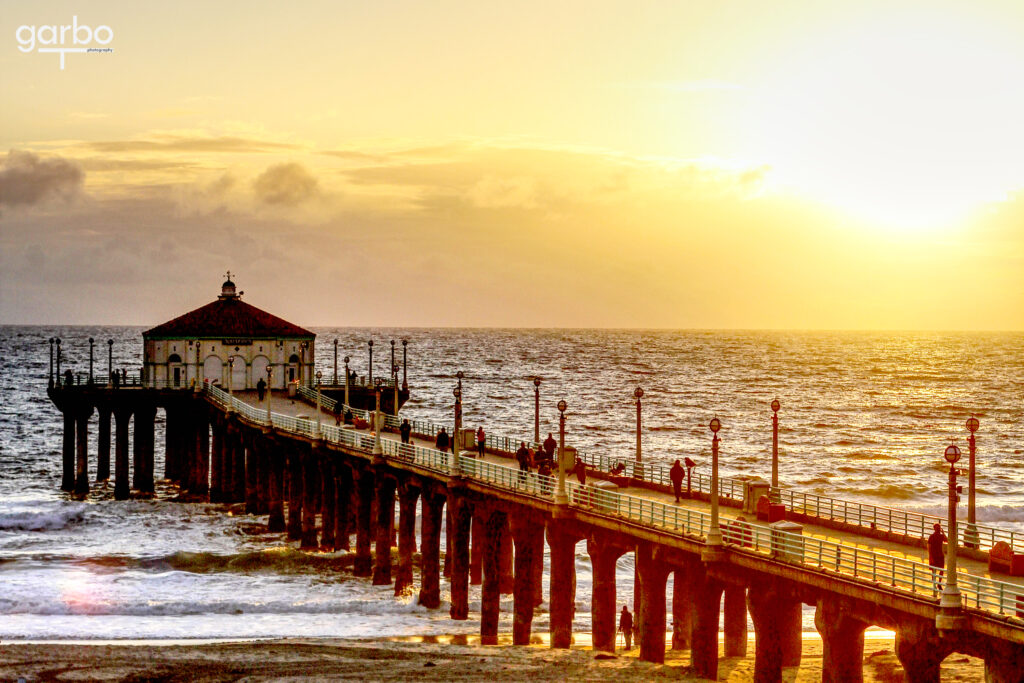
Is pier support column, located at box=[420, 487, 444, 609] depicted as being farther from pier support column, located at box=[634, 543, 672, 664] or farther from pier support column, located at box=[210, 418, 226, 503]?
pier support column, located at box=[210, 418, 226, 503]

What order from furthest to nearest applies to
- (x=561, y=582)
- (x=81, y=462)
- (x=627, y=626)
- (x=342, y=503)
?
(x=81, y=462) → (x=342, y=503) → (x=627, y=626) → (x=561, y=582)

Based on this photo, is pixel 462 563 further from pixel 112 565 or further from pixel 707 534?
pixel 112 565

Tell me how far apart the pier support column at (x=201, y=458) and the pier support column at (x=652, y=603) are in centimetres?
4382

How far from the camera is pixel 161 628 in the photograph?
3988cm

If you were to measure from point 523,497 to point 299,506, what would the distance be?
22.3 m

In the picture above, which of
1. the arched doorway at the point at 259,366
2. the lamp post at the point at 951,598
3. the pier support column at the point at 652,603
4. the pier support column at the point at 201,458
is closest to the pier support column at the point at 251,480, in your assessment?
the pier support column at the point at 201,458

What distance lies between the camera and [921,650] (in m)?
23.5

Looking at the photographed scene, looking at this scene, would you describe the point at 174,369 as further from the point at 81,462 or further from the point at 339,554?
the point at 339,554

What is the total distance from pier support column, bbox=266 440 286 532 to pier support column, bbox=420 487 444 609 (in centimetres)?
1707

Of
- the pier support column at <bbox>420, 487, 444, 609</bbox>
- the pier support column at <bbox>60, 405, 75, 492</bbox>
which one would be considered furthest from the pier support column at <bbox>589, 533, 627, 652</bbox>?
the pier support column at <bbox>60, 405, 75, 492</bbox>

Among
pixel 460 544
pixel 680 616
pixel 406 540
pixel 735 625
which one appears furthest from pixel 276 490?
pixel 735 625

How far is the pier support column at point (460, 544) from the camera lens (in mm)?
39469

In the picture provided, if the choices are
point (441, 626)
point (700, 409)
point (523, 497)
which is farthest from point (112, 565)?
point (700, 409)

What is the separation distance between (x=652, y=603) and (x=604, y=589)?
7.40 feet
